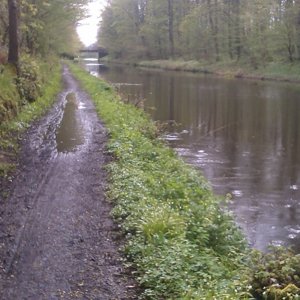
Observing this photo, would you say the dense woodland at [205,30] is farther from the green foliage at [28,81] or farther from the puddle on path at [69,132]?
the puddle on path at [69,132]

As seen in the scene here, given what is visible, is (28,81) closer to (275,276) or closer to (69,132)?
(69,132)

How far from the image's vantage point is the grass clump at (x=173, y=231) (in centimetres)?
615

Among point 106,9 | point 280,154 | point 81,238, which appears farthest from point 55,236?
point 106,9

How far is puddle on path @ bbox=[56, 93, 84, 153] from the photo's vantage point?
14.8 m

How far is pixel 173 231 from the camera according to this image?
7.62 meters

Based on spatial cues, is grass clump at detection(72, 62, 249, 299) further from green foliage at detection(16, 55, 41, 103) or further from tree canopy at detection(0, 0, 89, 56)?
tree canopy at detection(0, 0, 89, 56)

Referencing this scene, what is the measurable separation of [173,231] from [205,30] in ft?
215

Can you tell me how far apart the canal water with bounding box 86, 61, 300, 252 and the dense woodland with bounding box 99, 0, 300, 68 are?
18732 millimetres

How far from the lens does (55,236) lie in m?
7.61

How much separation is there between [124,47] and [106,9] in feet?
44.6

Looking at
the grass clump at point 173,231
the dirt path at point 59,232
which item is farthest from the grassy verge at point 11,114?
the grass clump at point 173,231

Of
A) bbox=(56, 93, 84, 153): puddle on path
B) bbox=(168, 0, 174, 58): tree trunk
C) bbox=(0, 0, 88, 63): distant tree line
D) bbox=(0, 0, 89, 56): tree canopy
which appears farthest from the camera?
bbox=(168, 0, 174, 58): tree trunk

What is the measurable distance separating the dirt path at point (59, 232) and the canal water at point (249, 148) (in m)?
3.16

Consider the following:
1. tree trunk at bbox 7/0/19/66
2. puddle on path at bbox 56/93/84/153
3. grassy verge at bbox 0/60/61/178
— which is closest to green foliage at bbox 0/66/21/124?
grassy verge at bbox 0/60/61/178
